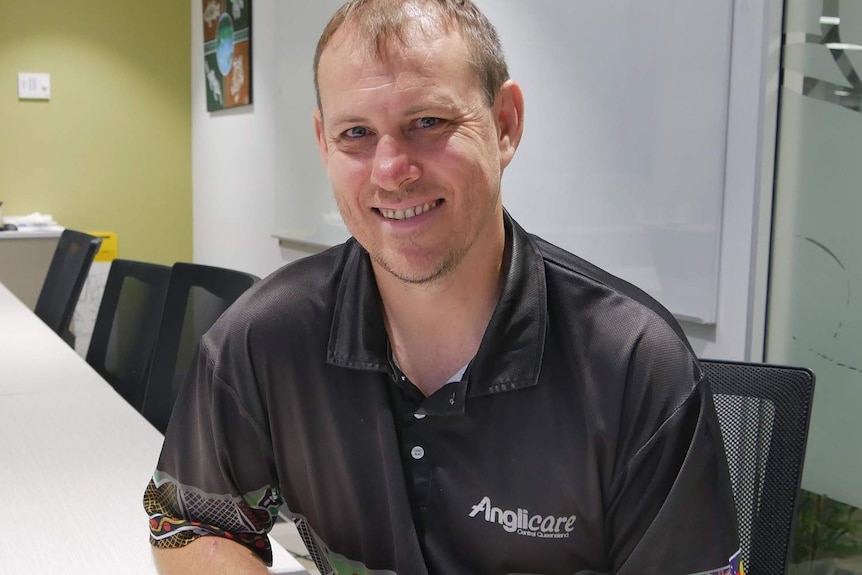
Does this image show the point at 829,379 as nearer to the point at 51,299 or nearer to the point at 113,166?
the point at 51,299

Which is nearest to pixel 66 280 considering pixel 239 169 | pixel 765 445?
pixel 239 169

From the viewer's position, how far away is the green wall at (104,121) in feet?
18.5

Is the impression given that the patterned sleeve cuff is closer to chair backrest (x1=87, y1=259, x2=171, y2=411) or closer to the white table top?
chair backrest (x1=87, y1=259, x2=171, y2=411)

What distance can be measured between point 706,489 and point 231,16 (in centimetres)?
484

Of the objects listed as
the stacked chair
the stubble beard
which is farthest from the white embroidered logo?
the stacked chair

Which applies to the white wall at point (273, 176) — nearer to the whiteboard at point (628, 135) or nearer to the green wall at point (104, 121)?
the whiteboard at point (628, 135)

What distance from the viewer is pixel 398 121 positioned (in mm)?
963

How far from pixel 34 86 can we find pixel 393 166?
538 cm

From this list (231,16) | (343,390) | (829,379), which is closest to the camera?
(343,390)

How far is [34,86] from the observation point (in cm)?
565

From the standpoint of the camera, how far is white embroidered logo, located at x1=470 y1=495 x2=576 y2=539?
101 cm

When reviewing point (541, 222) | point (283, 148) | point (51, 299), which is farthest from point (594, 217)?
point (283, 148)

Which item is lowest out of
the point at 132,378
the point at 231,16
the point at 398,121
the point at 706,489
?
the point at 132,378

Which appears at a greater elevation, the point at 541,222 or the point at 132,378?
the point at 541,222
